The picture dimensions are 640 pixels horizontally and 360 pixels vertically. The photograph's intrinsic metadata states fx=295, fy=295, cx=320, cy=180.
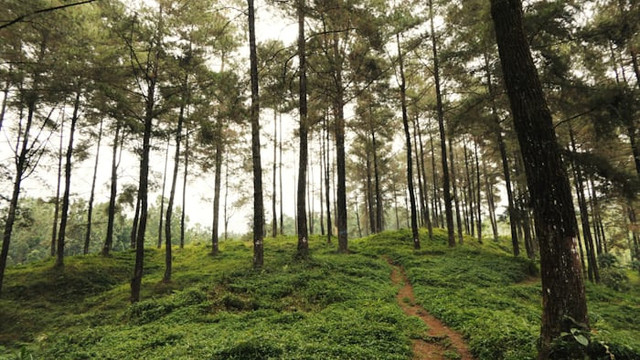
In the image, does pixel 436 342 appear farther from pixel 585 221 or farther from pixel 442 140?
pixel 585 221

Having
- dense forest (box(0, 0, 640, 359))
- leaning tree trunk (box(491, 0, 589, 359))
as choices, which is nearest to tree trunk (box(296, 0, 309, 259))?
dense forest (box(0, 0, 640, 359))

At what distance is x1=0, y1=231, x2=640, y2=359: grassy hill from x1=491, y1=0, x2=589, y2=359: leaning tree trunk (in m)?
0.55

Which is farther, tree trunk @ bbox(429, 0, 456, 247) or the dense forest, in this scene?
tree trunk @ bbox(429, 0, 456, 247)

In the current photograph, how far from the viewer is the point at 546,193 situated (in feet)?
13.9

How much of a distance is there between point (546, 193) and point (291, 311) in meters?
6.46

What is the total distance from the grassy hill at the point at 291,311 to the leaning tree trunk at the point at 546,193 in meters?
0.55

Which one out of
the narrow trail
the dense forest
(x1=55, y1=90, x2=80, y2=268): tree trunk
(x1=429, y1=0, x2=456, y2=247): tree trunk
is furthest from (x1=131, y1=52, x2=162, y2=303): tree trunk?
(x1=429, y1=0, x2=456, y2=247): tree trunk

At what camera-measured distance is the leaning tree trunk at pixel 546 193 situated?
13.3ft

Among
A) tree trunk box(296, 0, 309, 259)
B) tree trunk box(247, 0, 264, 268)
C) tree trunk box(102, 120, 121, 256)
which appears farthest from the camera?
tree trunk box(102, 120, 121, 256)

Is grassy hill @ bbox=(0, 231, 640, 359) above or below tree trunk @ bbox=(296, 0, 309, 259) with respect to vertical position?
below

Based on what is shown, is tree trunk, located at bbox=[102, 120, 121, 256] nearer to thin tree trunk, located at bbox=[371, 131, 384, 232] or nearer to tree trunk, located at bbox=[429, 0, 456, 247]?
thin tree trunk, located at bbox=[371, 131, 384, 232]

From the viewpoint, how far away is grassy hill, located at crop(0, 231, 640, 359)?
5457 millimetres

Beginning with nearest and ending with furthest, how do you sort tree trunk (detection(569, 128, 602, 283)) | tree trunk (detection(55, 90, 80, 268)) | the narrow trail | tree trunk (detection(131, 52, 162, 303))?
the narrow trail < tree trunk (detection(131, 52, 162, 303)) < tree trunk (detection(569, 128, 602, 283)) < tree trunk (detection(55, 90, 80, 268))

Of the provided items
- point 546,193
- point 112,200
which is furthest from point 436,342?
point 112,200
